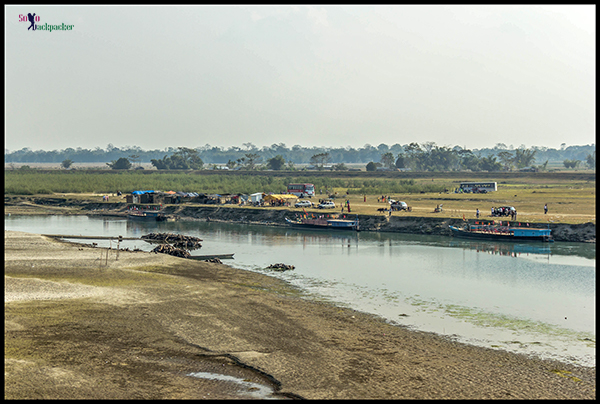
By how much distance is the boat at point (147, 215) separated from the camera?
86.1 meters

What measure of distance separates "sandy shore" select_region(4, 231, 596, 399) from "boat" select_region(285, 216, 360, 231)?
138 feet

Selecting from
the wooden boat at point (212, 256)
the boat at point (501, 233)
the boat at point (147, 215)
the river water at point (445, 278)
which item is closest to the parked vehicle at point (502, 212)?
the boat at point (501, 233)

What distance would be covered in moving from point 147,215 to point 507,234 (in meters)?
53.6

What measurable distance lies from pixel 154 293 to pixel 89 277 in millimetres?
6432

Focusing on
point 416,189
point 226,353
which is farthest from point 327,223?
point 226,353

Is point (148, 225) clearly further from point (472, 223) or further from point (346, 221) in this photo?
point (472, 223)

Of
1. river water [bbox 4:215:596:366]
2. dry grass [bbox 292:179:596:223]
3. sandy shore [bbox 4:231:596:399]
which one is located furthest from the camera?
dry grass [bbox 292:179:596:223]

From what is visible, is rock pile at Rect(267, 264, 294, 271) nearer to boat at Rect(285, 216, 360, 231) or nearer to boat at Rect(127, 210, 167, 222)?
boat at Rect(285, 216, 360, 231)

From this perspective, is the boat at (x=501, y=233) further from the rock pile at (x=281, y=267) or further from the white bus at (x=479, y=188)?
the white bus at (x=479, y=188)

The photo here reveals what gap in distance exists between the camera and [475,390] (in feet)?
61.3

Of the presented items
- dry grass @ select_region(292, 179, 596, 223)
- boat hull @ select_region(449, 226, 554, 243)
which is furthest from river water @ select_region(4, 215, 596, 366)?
dry grass @ select_region(292, 179, 596, 223)

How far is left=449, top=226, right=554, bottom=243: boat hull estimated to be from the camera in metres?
61.0

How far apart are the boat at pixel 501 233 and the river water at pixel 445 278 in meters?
1.55

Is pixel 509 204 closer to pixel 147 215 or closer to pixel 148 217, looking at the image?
pixel 148 217
